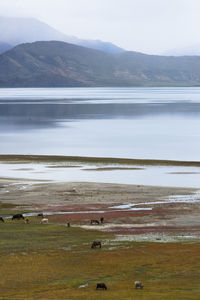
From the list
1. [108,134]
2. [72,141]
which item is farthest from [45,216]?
[108,134]

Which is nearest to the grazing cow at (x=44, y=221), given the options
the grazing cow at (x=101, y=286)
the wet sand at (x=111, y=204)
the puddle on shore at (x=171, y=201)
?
the wet sand at (x=111, y=204)

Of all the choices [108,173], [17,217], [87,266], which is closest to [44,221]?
[17,217]

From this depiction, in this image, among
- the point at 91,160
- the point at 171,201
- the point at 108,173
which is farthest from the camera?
the point at 91,160

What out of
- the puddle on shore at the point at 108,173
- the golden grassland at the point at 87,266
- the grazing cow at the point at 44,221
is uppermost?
the puddle on shore at the point at 108,173

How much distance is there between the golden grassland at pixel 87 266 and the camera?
112ft

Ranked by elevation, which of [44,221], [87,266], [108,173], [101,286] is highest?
[108,173]

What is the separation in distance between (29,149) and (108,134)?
39.3m

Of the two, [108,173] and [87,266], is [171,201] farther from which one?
[87,266]

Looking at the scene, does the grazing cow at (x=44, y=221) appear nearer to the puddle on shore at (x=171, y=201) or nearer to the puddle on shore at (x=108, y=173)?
the puddle on shore at (x=171, y=201)

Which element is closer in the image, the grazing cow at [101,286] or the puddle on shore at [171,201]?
the grazing cow at [101,286]

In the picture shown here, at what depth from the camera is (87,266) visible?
4188 cm

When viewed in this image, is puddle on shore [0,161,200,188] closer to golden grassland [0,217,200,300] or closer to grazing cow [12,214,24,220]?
grazing cow [12,214,24,220]

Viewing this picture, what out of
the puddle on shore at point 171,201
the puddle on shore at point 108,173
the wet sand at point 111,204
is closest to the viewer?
the wet sand at point 111,204

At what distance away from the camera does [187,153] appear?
402 ft
